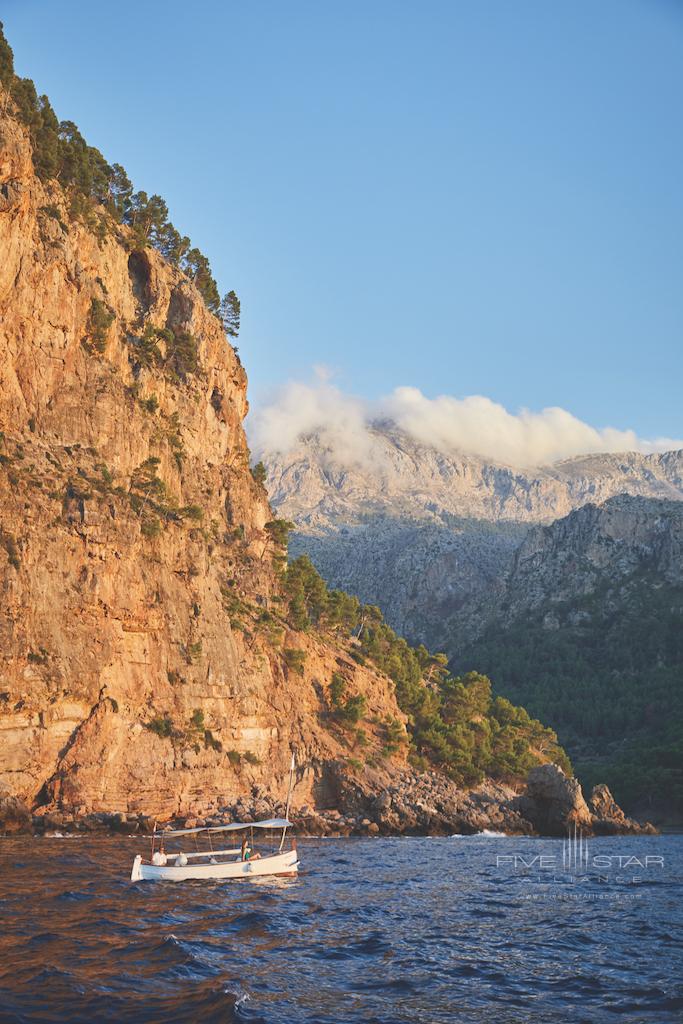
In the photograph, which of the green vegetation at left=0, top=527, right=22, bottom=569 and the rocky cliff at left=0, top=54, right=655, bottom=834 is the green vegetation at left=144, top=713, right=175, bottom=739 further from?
the green vegetation at left=0, top=527, right=22, bottom=569

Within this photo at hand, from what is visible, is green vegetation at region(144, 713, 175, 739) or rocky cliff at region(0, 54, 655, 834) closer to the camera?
rocky cliff at region(0, 54, 655, 834)

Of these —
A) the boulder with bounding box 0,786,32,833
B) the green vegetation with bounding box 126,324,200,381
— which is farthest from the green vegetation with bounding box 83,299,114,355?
the boulder with bounding box 0,786,32,833

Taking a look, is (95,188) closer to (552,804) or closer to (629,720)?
(552,804)

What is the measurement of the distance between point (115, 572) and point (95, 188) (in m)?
53.5

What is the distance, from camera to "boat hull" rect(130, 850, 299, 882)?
135 feet

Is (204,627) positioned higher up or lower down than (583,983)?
higher up

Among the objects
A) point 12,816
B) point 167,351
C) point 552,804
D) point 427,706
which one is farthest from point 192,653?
point 552,804

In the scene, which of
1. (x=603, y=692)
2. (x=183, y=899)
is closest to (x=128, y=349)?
(x=183, y=899)

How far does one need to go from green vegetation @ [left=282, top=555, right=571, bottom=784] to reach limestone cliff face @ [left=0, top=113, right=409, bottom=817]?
5.30 metres

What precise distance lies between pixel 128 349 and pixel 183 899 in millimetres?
68338

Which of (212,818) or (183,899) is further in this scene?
(212,818)

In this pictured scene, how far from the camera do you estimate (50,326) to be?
262 feet

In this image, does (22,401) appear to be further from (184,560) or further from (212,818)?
(212,818)

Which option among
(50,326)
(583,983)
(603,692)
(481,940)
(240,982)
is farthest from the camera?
(603,692)
